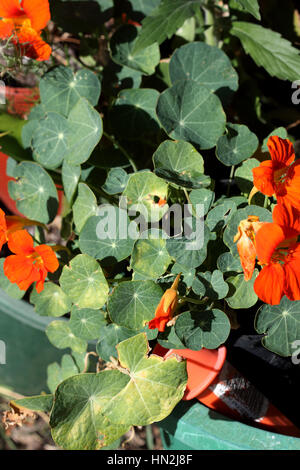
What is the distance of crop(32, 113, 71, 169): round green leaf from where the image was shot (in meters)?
1.13

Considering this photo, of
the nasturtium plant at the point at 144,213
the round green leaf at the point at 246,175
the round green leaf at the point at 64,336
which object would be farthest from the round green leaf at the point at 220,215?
the round green leaf at the point at 64,336

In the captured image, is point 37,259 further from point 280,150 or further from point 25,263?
point 280,150

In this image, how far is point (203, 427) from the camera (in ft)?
3.21

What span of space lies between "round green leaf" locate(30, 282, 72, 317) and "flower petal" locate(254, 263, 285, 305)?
0.55 meters

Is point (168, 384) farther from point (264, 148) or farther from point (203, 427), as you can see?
point (264, 148)

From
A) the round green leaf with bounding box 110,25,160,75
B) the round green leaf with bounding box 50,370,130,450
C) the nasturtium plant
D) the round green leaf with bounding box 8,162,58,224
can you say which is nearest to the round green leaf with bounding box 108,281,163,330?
the nasturtium plant

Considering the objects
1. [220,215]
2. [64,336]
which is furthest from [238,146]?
A: [64,336]

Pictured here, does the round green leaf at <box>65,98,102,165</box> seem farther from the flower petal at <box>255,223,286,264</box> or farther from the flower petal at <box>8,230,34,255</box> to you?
the flower petal at <box>255,223,286,264</box>

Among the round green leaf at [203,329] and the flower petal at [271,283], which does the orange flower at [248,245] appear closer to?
the flower petal at [271,283]

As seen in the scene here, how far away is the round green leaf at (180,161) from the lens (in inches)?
37.4

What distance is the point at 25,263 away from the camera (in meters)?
0.92

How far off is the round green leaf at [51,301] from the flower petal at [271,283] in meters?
0.55

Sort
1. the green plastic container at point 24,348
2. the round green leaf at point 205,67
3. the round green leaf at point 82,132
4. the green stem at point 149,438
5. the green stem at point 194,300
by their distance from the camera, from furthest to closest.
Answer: the green stem at point 149,438
the green plastic container at point 24,348
the round green leaf at point 205,67
the round green leaf at point 82,132
the green stem at point 194,300

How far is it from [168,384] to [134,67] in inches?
29.2
